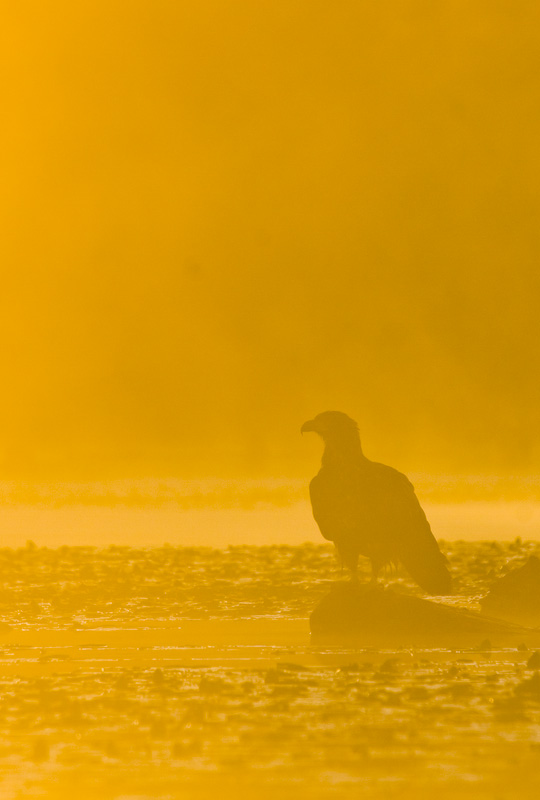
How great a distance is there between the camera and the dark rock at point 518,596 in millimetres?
17094

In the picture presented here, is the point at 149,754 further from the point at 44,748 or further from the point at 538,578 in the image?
the point at 538,578

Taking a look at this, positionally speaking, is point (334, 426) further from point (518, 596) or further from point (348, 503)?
point (518, 596)

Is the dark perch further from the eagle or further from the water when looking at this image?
the eagle

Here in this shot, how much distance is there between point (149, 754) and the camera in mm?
9547

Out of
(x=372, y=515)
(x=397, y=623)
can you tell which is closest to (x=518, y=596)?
(x=372, y=515)

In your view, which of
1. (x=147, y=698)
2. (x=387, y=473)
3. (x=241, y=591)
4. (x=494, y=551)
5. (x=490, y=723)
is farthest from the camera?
(x=494, y=551)

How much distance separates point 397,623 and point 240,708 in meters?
4.54

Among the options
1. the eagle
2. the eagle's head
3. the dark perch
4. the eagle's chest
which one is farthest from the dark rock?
the eagle's head

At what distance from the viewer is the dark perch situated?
585 inches

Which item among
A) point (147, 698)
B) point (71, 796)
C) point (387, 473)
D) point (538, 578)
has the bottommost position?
point (71, 796)

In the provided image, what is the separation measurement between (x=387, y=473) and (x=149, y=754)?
7.80 m

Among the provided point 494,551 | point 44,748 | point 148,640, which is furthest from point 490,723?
point 494,551

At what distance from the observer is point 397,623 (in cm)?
1538

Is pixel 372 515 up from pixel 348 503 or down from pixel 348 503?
down
